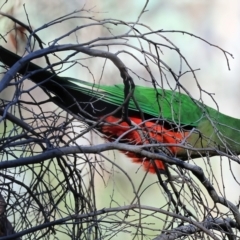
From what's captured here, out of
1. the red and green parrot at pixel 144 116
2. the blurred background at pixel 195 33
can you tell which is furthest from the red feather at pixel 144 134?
the blurred background at pixel 195 33

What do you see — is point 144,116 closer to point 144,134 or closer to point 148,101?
point 148,101

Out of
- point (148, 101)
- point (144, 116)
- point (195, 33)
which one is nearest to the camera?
point (144, 116)

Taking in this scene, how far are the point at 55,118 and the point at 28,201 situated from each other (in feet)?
0.68

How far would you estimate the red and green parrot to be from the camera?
1090 millimetres

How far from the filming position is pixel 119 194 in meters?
2.03

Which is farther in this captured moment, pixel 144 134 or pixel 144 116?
pixel 144 116

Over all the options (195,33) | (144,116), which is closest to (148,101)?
(144,116)

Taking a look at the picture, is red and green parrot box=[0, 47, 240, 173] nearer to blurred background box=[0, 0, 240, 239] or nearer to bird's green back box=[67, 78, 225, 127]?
bird's green back box=[67, 78, 225, 127]

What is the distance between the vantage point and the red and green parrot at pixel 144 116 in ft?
3.58

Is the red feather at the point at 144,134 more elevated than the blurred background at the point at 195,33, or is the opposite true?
the blurred background at the point at 195,33

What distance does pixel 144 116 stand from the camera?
1517 mm

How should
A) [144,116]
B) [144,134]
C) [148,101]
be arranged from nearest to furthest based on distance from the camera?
1. [144,134]
2. [144,116]
3. [148,101]

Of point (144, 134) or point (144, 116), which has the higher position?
point (144, 116)

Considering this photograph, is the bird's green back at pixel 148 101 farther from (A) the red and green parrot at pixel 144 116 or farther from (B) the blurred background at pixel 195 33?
(B) the blurred background at pixel 195 33
